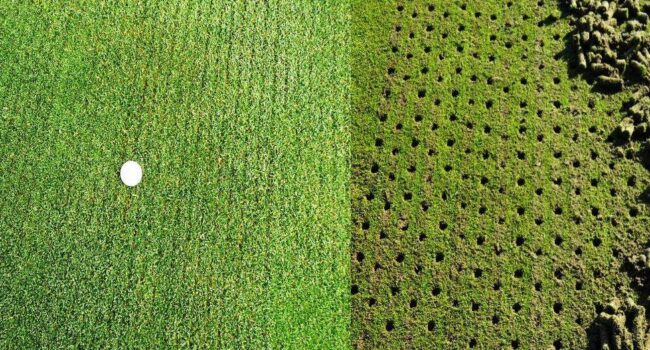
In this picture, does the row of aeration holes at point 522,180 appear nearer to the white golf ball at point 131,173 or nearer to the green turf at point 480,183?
the green turf at point 480,183

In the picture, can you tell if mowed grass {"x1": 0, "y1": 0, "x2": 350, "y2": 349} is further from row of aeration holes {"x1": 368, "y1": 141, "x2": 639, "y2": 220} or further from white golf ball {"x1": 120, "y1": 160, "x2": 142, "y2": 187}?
row of aeration holes {"x1": 368, "y1": 141, "x2": 639, "y2": 220}

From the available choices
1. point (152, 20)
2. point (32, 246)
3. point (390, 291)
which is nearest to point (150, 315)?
point (32, 246)

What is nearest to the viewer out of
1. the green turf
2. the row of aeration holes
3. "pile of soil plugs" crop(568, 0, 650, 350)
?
the green turf

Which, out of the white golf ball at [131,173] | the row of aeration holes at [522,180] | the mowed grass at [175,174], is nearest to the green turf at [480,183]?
the row of aeration holes at [522,180]

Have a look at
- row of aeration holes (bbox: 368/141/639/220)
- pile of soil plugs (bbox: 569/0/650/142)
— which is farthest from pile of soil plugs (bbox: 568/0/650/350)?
row of aeration holes (bbox: 368/141/639/220)

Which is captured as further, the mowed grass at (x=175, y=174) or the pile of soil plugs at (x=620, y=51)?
the pile of soil plugs at (x=620, y=51)

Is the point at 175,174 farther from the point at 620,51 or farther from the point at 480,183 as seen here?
the point at 620,51
